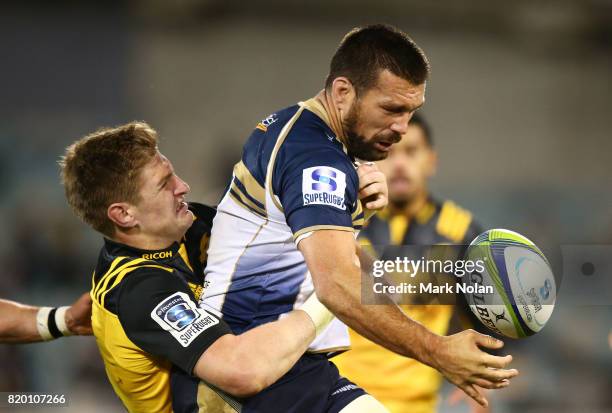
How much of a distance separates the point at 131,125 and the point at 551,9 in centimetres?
716

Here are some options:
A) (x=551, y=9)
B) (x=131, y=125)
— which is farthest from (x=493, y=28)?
(x=131, y=125)

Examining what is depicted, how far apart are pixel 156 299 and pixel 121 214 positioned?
0.38 m

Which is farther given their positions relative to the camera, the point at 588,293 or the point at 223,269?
the point at 588,293

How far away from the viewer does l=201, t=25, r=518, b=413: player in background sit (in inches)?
92.5

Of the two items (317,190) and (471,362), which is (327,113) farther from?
(471,362)

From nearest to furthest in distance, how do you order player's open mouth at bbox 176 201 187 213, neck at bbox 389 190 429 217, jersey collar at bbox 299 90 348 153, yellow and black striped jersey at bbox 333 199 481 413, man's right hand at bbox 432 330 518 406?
man's right hand at bbox 432 330 518 406
jersey collar at bbox 299 90 348 153
player's open mouth at bbox 176 201 187 213
yellow and black striped jersey at bbox 333 199 481 413
neck at bbox 389 190 429 217

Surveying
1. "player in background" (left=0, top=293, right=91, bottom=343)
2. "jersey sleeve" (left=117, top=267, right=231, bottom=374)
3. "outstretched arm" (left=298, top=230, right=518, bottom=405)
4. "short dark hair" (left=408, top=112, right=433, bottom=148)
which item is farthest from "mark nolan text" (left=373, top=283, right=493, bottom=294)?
"short dark hair" (left=408, top=112, right=433, bottom=148)

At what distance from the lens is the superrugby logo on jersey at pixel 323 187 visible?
2.33 m

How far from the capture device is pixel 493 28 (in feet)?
30.0

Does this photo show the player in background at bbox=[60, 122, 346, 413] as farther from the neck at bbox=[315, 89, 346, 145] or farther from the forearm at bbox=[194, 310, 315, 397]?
the neck at bbox=[315, 89, 346, 145]

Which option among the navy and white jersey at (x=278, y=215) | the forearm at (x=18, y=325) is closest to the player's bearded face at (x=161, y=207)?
the navy and white jersey at (x=278, y=215)

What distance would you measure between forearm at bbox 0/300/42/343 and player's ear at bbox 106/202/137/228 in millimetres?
820

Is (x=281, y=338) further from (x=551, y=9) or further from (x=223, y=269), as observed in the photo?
(x=551, y=9)

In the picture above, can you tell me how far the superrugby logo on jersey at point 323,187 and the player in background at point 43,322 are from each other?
1.34m
